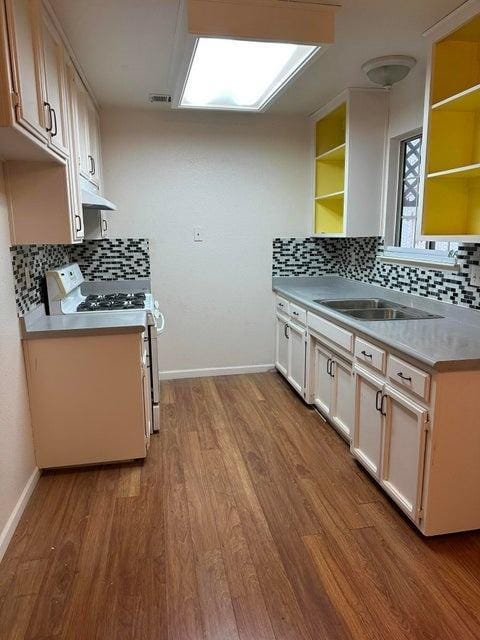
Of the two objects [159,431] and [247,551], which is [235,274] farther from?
[247,551]

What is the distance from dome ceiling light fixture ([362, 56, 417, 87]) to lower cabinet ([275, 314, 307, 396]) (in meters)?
1.73

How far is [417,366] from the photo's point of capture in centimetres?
192

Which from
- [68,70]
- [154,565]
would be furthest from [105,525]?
[68,70]

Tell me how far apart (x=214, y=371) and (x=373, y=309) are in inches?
66.6

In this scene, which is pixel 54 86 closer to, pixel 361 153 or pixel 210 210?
pixel 210 210

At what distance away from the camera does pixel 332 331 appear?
282cm

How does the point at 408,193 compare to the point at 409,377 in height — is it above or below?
above

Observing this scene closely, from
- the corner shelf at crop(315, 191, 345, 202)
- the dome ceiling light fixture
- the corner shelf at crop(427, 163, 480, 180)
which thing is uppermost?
the dome ceiling light fixture

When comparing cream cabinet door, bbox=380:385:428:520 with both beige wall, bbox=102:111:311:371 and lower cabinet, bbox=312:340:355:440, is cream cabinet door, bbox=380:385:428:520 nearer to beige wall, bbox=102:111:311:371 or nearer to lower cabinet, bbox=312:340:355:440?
lower cabinet, bbox=312:340:355:440

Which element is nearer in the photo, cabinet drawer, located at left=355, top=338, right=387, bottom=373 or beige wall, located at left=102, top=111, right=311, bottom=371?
cabinet drawer, located at left=355, top=338, right=387, bottom=373

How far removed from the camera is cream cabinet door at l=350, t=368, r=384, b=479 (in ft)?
7.50

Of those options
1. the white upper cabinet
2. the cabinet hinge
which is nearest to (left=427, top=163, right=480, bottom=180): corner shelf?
the cabinet hinge

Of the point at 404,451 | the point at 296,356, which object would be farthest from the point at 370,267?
the point at 404,451

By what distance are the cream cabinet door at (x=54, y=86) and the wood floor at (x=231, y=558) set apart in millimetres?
1779
